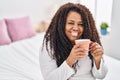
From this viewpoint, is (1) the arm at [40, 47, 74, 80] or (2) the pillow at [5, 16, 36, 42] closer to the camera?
(1) the arm at [40, 47, 74, 80]

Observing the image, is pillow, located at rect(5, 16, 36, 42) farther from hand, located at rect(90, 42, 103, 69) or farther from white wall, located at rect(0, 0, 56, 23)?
hand, located at rect(90, 42, 103, 69)

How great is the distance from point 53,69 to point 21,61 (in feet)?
2.60

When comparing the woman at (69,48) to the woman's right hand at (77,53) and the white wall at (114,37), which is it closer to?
the woman's right hand at (77,53)

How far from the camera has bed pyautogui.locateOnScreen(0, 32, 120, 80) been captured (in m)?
1.67

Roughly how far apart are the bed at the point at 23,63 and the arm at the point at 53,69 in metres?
0.47

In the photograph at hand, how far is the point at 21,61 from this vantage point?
192cm

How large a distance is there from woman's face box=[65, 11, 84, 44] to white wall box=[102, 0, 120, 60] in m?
0.98

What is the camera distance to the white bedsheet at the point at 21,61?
5.51 feet

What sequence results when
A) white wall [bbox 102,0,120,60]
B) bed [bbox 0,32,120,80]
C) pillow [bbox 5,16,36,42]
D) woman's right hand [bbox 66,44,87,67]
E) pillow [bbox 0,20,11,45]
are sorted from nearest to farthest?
woman's right hand [bbox 66,44,87,67]
bed [bbox 0,32,120,80]
white wall [bbox 102,0,120,60]
pillow [bbox 0,20,11,45]
pillow [bbox 5,16,36,42]

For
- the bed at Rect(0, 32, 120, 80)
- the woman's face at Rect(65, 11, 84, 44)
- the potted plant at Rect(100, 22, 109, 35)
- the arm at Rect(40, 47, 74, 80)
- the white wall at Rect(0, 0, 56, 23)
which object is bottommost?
the bed at Rect(0, 32, 120, 80)

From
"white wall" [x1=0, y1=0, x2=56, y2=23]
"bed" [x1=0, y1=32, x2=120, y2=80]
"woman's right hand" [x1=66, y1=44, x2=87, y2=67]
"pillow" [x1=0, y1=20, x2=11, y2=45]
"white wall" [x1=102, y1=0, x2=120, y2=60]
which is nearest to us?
"woman's right hand" [x1=66, y1=44, x2=87, y2=67]

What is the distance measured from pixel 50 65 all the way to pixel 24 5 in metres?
1.69

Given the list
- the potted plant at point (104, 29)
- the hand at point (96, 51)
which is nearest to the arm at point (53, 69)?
the hand at point (96, 51)

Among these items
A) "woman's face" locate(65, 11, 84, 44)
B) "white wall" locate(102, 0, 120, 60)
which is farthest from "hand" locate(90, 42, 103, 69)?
"white wall" locate(102, 0, 120, 60)
